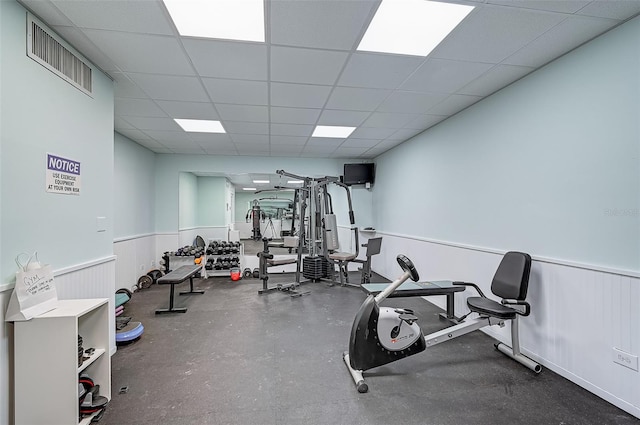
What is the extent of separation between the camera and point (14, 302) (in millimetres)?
1596

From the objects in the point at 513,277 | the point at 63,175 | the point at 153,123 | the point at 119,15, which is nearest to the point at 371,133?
the point at 513,277

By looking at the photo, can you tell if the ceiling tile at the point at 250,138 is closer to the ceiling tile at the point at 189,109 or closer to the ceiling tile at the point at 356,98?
the ceiling tile at the point at 189,109

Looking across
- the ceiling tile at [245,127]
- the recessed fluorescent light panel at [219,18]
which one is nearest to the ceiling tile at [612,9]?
the recessed fluorescent light panel at [219,18]

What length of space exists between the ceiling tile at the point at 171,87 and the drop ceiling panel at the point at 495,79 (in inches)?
107

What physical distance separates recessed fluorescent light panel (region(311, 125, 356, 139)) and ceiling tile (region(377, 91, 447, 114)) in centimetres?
84

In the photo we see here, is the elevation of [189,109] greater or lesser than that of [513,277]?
greater

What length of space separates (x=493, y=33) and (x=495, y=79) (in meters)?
0.82

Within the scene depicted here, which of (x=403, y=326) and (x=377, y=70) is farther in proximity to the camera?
(x=377, y=70)

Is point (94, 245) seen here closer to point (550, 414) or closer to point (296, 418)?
point (296, 418)

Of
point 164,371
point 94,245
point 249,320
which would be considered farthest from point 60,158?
point 249,320

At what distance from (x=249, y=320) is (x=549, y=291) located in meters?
3.10

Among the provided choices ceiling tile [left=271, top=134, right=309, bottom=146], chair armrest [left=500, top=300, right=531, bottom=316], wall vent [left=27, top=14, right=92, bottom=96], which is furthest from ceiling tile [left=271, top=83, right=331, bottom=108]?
chair armrest [left=500, top=300, right=531, bottom=316]

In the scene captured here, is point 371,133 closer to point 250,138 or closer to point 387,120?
point 387,120

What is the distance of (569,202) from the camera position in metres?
2.22
